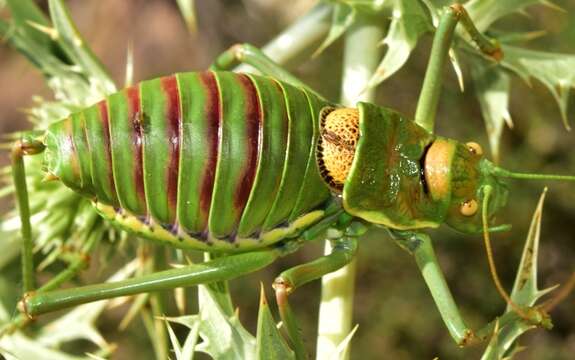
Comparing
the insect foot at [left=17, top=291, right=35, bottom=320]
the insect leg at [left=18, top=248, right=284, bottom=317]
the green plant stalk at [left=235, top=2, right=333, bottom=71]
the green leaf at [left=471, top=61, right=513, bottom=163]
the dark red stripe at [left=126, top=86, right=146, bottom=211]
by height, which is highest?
the green plant stalk at [left=235, top=2, right=333, bottom=71]

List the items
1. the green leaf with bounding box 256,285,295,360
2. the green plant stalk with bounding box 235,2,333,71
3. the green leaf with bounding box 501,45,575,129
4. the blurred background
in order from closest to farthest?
the green leaf with bounding box 256,285,295,360 → the green leaf with bounding box 501,45,575,129 → the green plant stalk with bounding box 235,2,333,71 → the blurred background

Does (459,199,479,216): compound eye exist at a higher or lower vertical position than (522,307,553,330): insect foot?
higher

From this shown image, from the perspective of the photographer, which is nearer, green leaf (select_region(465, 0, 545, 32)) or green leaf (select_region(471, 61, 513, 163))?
green leaf (select_region(465, 0, 545, 32))

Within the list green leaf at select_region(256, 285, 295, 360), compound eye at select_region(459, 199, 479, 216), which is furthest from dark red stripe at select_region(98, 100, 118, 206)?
compound eye at select_region(459, 199, 479, 216)

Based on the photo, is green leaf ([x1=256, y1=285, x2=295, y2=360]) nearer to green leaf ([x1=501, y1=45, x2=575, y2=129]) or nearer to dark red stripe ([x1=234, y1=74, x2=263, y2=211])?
dark red stripe ([x1=234, y1=74, x2=263, y2=211])

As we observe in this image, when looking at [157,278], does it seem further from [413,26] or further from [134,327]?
[134,327]

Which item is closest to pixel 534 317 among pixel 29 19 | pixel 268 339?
pixel 268 339

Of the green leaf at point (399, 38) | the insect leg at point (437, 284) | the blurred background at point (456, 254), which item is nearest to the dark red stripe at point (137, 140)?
the green leaf at point (399, 38)

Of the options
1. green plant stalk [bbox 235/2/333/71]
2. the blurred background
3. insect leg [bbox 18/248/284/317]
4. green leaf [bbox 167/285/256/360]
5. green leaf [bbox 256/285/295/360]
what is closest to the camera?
green leaf [bbox 256/285/295/360]
